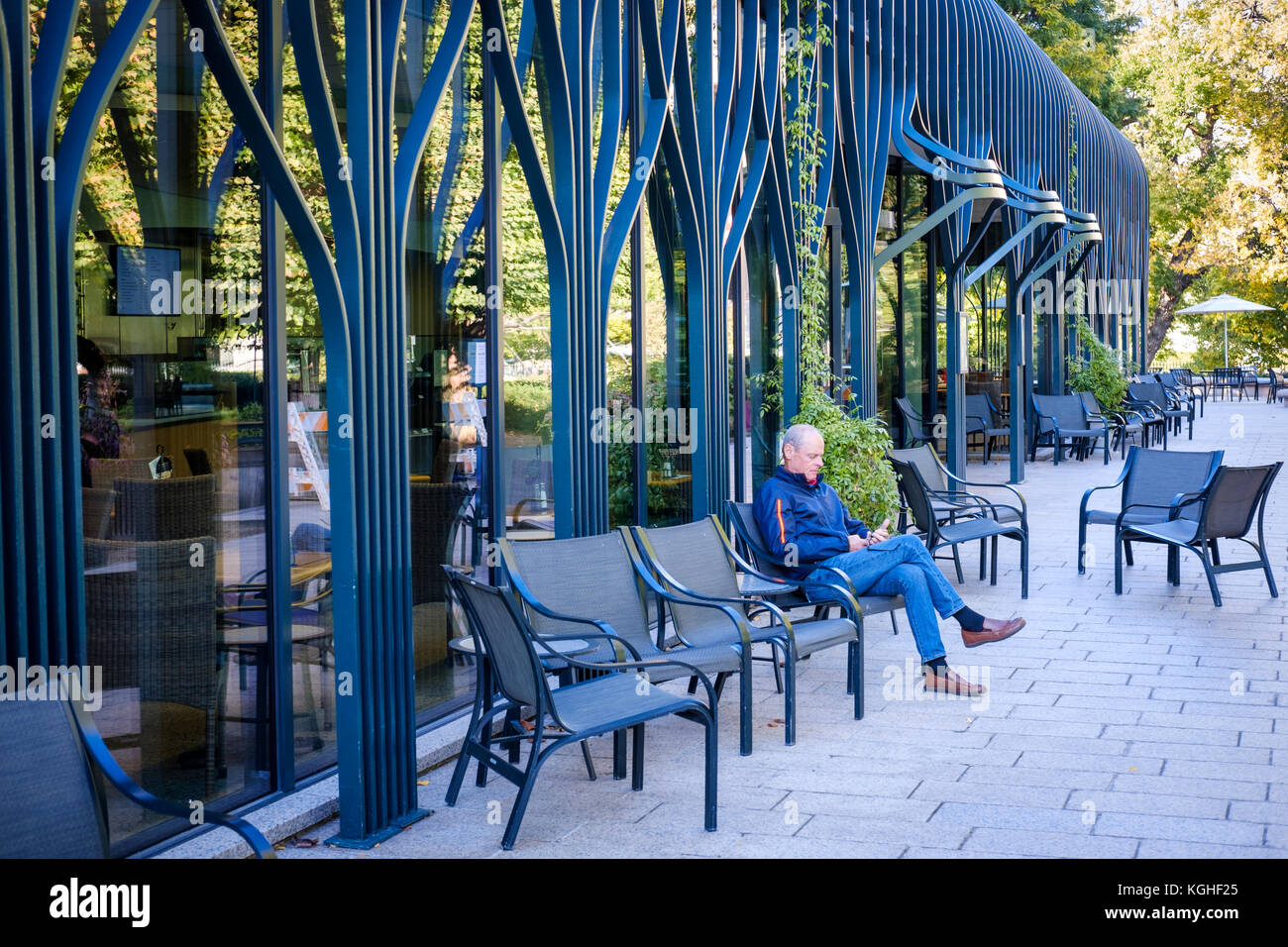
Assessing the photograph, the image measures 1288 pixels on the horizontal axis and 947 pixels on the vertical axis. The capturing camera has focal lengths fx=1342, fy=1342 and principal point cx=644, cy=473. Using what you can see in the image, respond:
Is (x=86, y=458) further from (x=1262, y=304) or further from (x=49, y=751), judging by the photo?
(x=1262, y=304)

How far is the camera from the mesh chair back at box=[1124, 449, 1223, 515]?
929cm

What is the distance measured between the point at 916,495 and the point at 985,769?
414cm

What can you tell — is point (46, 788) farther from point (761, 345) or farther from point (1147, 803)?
point (761, 345)

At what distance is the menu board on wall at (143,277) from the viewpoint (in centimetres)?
415

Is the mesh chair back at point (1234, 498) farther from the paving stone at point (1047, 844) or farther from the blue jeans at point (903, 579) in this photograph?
the paving stone at point (1047, 844)

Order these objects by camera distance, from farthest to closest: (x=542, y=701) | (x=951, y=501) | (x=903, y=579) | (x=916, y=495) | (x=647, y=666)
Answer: (x=951, y=501) < (x=916, y=495) < (x=903, y=579) < (x=647, y=666) < (x=542, y=701)

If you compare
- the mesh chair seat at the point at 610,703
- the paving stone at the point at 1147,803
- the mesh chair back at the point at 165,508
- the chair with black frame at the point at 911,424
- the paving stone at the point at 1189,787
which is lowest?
the paving stone at the point at 1147,803

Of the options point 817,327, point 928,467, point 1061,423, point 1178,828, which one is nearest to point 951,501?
point 928,467

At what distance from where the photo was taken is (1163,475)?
9453mm

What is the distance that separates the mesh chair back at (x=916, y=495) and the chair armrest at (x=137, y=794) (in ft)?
20.9

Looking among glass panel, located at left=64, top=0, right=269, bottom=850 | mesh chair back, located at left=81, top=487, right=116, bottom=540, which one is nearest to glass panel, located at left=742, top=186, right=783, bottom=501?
glass panel, located at left=64, top=0, right=269, bottom=850

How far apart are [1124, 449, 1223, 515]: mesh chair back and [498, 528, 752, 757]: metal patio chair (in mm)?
4689

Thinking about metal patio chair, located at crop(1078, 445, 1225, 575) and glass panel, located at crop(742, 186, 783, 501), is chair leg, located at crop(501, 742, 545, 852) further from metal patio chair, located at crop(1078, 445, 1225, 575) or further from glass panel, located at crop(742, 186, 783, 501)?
metal patio chair, located at crop(1078, 445, 1225, 575)

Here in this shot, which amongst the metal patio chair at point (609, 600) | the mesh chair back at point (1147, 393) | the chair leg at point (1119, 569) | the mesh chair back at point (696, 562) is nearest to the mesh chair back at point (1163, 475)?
the chair leg at point (1119, 569)
